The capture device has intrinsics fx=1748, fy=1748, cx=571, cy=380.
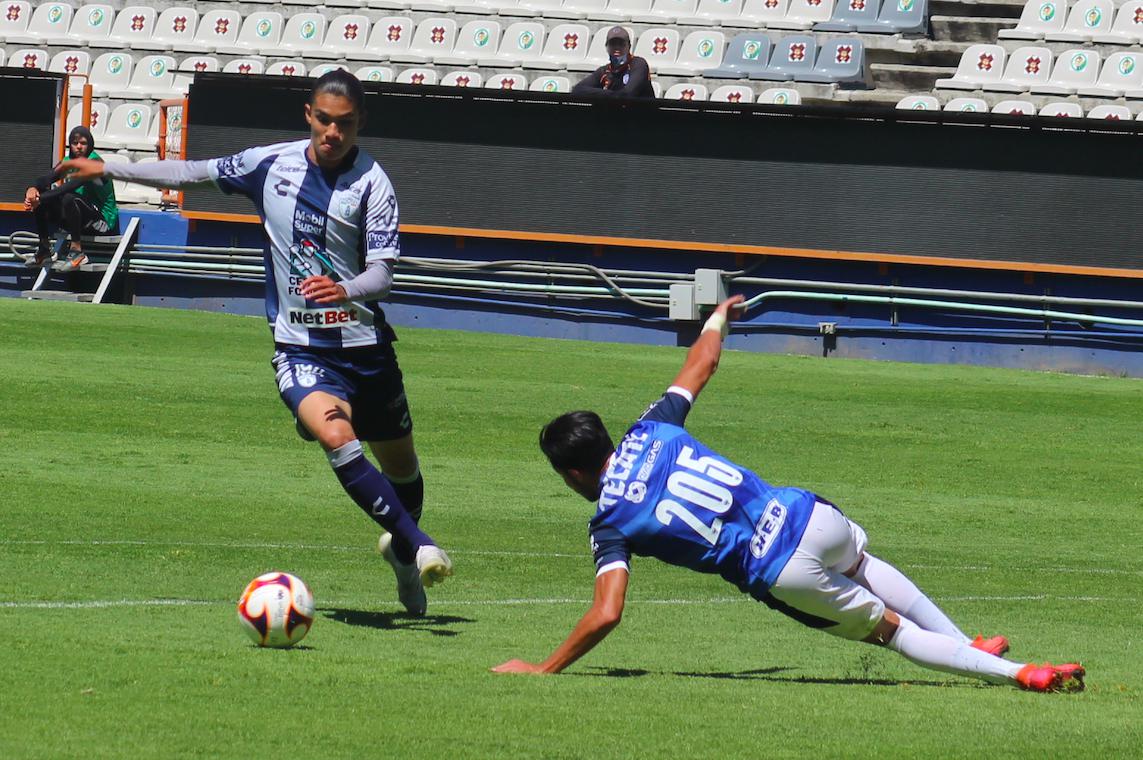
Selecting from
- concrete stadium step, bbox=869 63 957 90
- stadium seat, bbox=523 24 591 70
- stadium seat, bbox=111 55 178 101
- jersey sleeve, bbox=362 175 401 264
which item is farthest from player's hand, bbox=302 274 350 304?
stadium seat, bbox=111 55 178 101

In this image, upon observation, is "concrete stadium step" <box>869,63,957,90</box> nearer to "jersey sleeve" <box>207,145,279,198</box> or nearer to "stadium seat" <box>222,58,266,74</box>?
"stadium seat" <box>222,58,266,74</box>

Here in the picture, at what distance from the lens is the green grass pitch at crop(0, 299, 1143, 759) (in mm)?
5480

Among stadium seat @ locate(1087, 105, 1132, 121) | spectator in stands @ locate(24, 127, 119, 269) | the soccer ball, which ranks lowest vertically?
spectator in stands @ locate(24, 127, 119, 269)

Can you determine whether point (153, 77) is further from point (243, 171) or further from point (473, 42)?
point (243, 171)

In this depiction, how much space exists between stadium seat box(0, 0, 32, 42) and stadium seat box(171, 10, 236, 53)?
3.71 meters

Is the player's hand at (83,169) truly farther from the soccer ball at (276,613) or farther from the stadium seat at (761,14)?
the stadium seat at (761,14)

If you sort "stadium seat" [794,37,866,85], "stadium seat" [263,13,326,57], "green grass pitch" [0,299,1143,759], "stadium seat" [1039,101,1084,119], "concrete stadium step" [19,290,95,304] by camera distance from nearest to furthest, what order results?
1. "green grass pitch" [0,299,1143,759]
2. "concrete stadium step" [19,290,95,304]
3. "stadium seat" [1039,101,1084,119]
4. "stadium seat" [794,37,866,85]
5. "stadium seat" [263,13,326,57]

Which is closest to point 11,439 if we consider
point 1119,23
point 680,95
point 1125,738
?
point 1125,738

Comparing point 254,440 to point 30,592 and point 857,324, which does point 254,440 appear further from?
point 857,324

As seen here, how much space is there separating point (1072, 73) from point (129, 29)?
1651 cm

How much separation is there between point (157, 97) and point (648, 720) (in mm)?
25507

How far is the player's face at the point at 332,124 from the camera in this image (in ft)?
25.7

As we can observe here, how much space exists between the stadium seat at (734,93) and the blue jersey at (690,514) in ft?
66.9

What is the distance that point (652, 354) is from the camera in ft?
67.8
